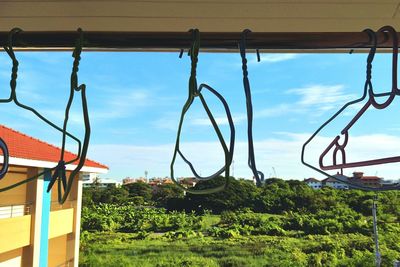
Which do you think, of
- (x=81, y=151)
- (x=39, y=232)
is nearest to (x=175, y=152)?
(x=81, y=151)

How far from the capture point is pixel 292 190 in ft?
11.4

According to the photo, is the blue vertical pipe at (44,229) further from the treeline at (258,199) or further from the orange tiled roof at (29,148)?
the treeline at (258,199)

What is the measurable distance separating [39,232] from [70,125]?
304 centimetres

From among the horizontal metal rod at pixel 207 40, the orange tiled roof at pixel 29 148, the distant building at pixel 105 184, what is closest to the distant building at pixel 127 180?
the distant building at pixel 105 184

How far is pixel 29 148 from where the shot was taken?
9.00ft

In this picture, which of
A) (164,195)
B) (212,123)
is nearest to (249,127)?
(212,123)

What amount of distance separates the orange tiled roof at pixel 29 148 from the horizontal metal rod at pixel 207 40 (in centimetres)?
184

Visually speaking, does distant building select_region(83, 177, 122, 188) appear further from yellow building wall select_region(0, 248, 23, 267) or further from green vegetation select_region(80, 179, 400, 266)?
yellow building wall select_region(0, 248, 23, 267)

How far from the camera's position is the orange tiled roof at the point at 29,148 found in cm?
240

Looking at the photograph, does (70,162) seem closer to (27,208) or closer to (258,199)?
(27,208)

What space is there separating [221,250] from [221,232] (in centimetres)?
25

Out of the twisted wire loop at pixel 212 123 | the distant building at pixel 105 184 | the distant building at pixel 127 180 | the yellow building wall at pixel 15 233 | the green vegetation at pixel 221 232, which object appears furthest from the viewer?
the distant building at pixel 127 180

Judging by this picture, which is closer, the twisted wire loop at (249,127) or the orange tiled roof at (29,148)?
the twisted wire loop at (249,127)

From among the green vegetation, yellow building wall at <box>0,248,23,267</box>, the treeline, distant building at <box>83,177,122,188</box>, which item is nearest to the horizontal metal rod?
the treeline
